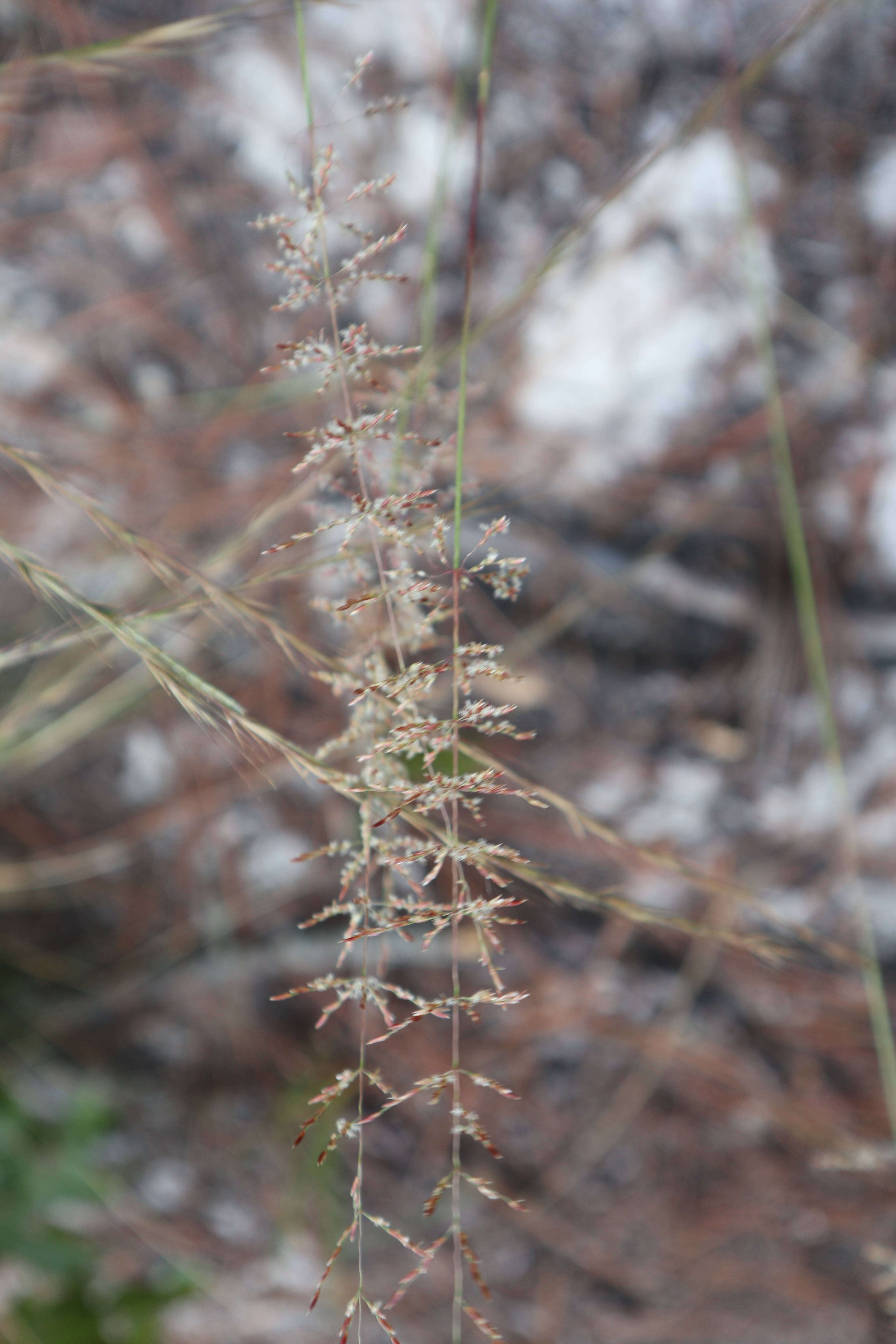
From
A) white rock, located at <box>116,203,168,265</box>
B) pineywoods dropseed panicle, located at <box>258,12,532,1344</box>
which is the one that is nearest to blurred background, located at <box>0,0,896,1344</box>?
white rock, located at <box>116,203,168,265</box>

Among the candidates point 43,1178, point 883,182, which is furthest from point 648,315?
point 43,1178

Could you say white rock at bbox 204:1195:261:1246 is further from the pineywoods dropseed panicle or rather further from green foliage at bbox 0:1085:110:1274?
the pineywoods dropseed panicle

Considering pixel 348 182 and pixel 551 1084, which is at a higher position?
pixel 348 182

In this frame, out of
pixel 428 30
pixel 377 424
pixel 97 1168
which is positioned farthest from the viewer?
pixel 97 1168

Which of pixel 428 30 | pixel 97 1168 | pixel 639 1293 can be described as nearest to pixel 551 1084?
pixel 639 1293

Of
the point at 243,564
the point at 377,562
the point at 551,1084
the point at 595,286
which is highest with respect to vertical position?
the point at 595,286

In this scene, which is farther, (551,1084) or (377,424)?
(551,1084)

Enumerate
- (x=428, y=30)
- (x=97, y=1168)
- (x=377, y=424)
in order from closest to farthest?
(x=377, y=424) < (x=428, y=30) < (x=97, y=1168)

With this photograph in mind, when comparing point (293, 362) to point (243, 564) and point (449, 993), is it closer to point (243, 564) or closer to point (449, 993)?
point (243, 564)
